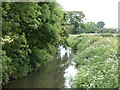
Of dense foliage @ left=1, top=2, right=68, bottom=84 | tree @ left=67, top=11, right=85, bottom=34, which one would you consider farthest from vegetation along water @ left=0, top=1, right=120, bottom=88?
tree @ left=67, top=11, right=85, bottom=34

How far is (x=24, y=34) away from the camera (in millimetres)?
7746

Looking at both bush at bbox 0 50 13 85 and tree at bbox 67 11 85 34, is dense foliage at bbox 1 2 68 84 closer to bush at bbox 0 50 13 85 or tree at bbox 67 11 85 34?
bush at bbox 0 50 13 85

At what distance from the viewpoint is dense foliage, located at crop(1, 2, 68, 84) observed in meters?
7.09

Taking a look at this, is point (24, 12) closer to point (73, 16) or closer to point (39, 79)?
point (39, 79)

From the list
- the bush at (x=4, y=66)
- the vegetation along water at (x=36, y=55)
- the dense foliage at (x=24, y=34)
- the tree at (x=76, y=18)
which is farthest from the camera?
the tree at (x=76, y=18)

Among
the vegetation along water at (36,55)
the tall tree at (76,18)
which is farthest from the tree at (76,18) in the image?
the vegetation along water at (36,55)

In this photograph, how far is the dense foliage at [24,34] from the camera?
7086 millimetres

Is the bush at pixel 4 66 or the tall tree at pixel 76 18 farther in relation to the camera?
the tall tree at pixel 76 18

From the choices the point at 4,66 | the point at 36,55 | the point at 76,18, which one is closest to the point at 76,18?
the point at 76,18

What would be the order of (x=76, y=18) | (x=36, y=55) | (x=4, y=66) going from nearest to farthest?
(x=4, y=66) → (x=36, y=55) → (x=76, y=18)

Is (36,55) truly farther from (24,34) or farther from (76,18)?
(76,18)

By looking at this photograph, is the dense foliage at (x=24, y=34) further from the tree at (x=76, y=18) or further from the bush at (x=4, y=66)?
the tree at (x=76, y=18)

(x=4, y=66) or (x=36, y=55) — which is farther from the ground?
(x=4, y=66)

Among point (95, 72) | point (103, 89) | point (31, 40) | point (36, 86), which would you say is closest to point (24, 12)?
point (31, 40)
